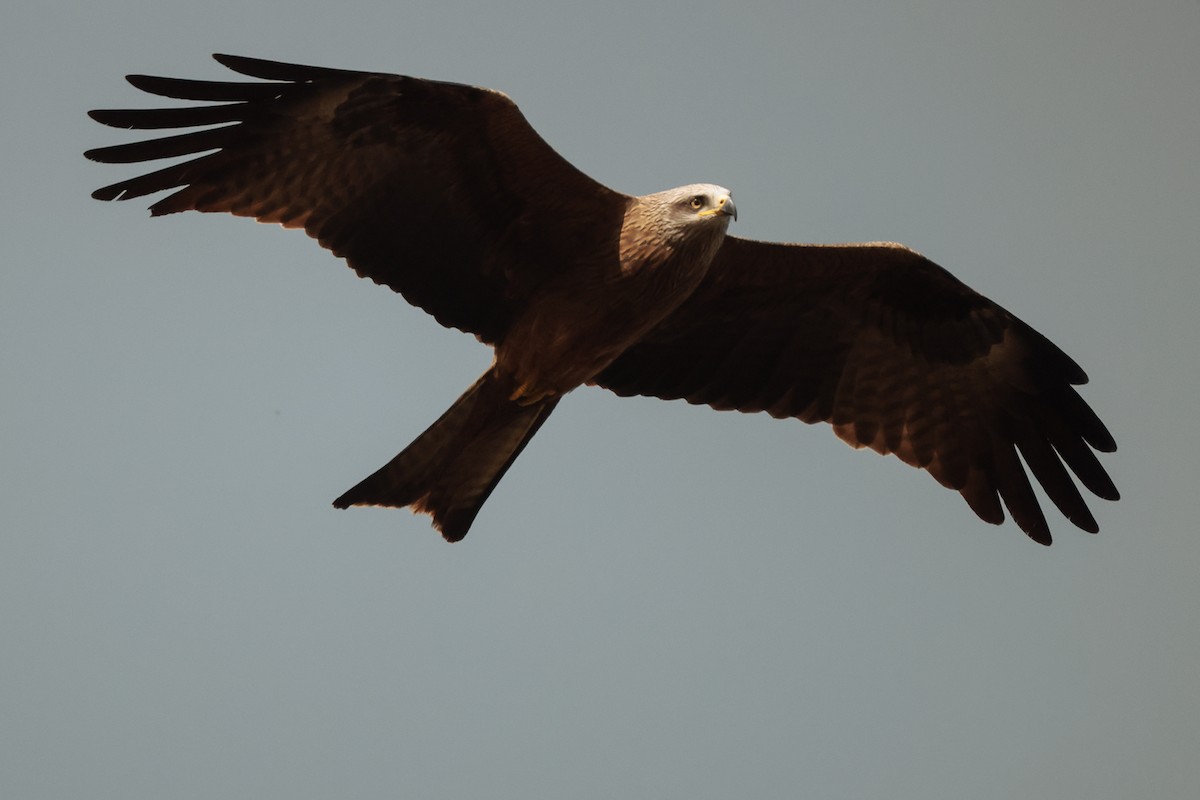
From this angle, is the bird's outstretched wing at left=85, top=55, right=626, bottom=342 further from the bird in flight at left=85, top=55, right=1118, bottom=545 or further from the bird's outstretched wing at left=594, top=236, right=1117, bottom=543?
the bird's outstretched wing at left=594, top=236, right=1117, bottom=543

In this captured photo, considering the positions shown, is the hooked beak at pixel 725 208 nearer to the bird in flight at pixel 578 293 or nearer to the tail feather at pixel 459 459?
the bird in flight at pixel 578 293

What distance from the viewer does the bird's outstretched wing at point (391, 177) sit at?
22.2 ft

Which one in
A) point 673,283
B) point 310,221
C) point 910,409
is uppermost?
point 910,409


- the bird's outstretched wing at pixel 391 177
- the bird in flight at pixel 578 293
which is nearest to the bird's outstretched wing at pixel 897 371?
the bird in flight at pixel 578 293

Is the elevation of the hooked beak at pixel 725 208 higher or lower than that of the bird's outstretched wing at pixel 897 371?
lower

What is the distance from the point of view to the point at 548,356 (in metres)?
7.12

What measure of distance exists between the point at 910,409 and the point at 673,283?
6.16ft

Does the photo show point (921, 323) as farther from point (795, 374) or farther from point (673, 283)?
point (673, 283)

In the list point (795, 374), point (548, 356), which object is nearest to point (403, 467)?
point (548, 356)

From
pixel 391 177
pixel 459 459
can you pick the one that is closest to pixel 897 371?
pixel 459 459

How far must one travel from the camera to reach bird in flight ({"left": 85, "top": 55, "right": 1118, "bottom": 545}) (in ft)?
22.4

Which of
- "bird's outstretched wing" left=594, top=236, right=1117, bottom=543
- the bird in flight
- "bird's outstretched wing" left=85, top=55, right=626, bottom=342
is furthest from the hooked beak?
"bird's outstretched wing" left=594, top=236, right=1117, bottom=543

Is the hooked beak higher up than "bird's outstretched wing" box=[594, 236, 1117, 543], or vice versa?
"bird's outstretched wing" box=[594, 236, 1117, 543]

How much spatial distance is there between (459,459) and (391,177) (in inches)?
48.2
